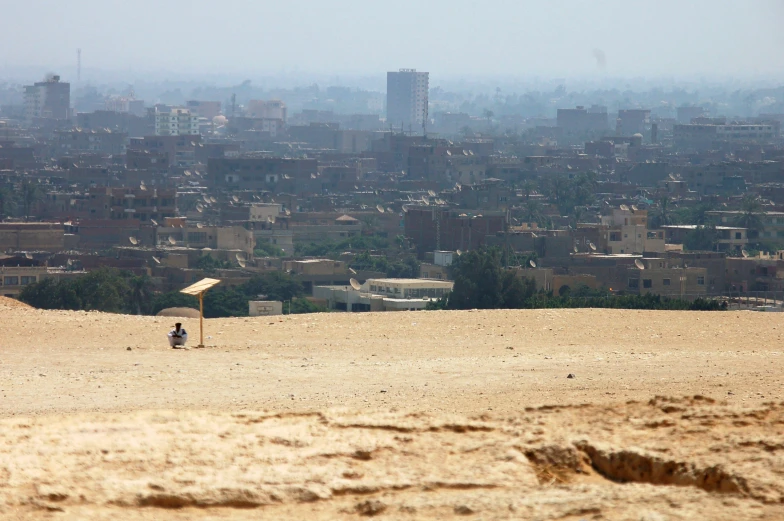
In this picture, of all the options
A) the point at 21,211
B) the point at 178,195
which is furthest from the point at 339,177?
the point at 21,211

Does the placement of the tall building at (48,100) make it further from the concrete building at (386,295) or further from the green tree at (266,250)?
the concrete building at (386,295)

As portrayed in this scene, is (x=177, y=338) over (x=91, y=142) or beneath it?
beneath

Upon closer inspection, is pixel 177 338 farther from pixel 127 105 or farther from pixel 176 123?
pixel 127 105

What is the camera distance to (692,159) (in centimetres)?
10400

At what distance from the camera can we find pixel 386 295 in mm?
29391

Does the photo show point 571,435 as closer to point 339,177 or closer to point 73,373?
point 73,373

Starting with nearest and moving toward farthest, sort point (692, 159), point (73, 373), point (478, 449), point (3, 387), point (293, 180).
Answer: point (478, 449) < point (3, 387) < point (73, 373) < point (293, 180) < point (692, 159)

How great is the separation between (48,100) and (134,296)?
138288mm

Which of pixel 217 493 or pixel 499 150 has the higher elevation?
pixel 499 150

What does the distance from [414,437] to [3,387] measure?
3.56m

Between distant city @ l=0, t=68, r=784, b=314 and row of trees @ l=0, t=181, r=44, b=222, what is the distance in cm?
10

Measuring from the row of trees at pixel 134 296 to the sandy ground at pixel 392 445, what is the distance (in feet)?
52.1

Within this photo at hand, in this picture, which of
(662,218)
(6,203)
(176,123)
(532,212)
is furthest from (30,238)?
(176,123)

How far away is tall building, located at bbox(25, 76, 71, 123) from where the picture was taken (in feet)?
531
